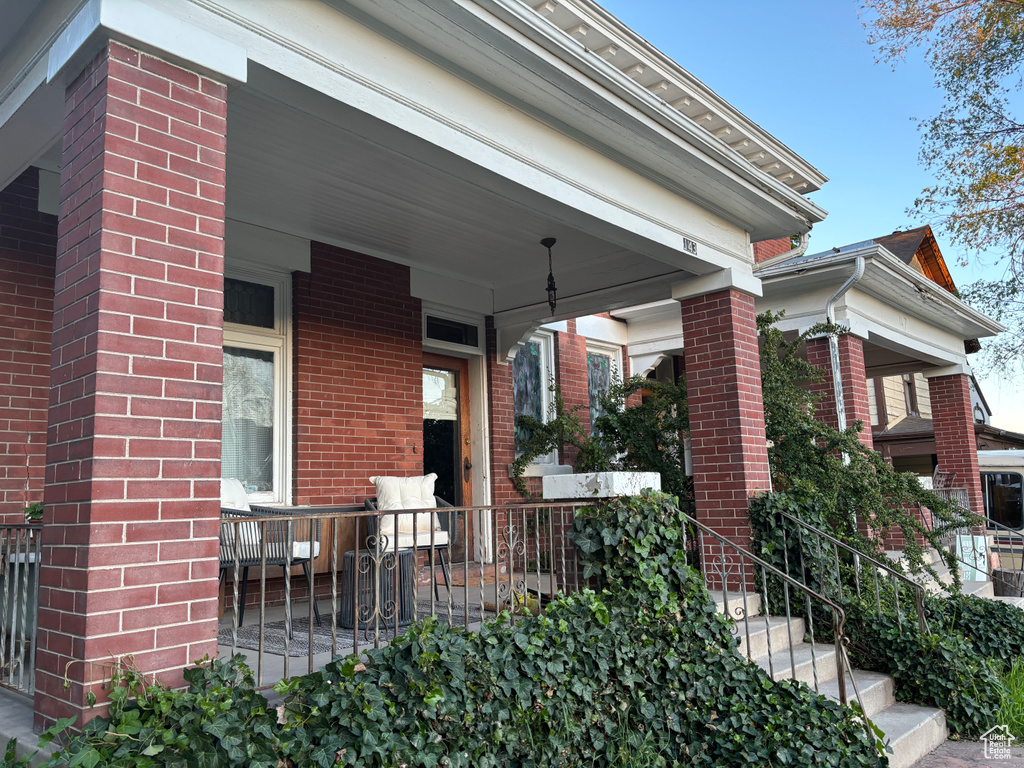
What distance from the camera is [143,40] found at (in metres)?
2.73

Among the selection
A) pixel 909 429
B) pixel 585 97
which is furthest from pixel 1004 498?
pixel 585 97

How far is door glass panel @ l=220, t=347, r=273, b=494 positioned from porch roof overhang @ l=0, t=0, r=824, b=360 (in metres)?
1.17

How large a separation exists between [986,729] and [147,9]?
20.2 feet

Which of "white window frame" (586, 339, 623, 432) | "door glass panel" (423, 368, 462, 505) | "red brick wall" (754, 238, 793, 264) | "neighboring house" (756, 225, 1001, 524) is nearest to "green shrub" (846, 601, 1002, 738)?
"neighboring house" (756, 225, 1001, 524)

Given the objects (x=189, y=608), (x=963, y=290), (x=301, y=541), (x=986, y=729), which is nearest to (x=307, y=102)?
(x=189, y=608)

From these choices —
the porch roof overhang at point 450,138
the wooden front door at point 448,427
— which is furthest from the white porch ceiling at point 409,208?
the wooden front door at point 448,427

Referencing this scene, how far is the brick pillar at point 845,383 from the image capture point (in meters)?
8.58

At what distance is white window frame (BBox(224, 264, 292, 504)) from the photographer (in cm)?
596

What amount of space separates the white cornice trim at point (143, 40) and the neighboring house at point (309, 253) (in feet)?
0.04

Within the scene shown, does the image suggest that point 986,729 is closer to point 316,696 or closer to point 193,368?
point 316,696

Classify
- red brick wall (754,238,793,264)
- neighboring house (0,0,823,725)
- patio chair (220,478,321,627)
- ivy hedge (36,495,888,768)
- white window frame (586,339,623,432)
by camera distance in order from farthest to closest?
red brick wall (754,238,793,264), white window frame (586,339,623,432), patio chair (220,478,321,627), neighboring house (0,0,823,725), ivy hedge (36,495,888,768)

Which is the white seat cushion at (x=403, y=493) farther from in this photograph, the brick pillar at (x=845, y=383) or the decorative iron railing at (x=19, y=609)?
the brick pillar at (x=845, y=383)

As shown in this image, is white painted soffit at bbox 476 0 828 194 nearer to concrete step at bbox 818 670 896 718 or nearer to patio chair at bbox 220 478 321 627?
patio chair at bbox 220 478 321 627

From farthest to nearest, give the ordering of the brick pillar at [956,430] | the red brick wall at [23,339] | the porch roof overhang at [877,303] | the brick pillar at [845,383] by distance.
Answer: the brick pillar at [956,430], the brick pillar at [845,383], the porch roof overhang at [877,303], the red brick wall at [23,339]
